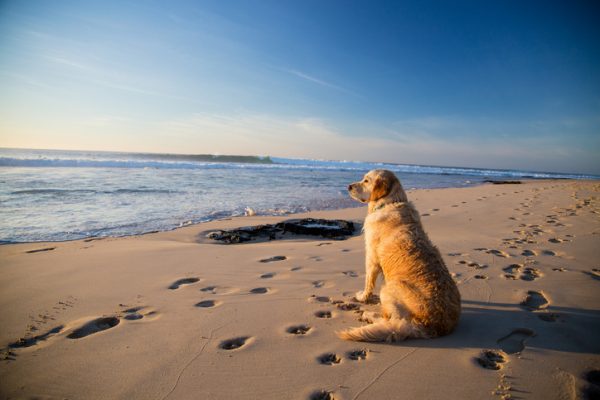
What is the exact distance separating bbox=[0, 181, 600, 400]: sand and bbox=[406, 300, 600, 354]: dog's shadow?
1 cm

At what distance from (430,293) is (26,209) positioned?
403 inches

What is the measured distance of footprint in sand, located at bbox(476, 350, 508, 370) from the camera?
2.12 m

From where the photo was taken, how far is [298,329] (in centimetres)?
265

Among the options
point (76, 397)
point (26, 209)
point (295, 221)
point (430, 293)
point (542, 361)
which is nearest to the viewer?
point (76, 397)

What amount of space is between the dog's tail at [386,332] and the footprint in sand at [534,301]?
4.88 ft

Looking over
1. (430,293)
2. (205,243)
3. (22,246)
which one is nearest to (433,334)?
(430,293)

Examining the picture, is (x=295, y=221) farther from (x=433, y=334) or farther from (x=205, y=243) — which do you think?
(x=433, y=334)

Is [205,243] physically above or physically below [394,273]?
below

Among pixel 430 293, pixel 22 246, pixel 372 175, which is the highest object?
pixel 372 175

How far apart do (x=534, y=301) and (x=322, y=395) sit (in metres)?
2.73

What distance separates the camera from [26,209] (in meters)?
7.85

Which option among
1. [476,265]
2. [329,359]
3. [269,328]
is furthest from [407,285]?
[476,265]

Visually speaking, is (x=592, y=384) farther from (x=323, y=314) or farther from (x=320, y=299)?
(x=320, y=299)

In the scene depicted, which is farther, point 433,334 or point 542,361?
point 433,334
